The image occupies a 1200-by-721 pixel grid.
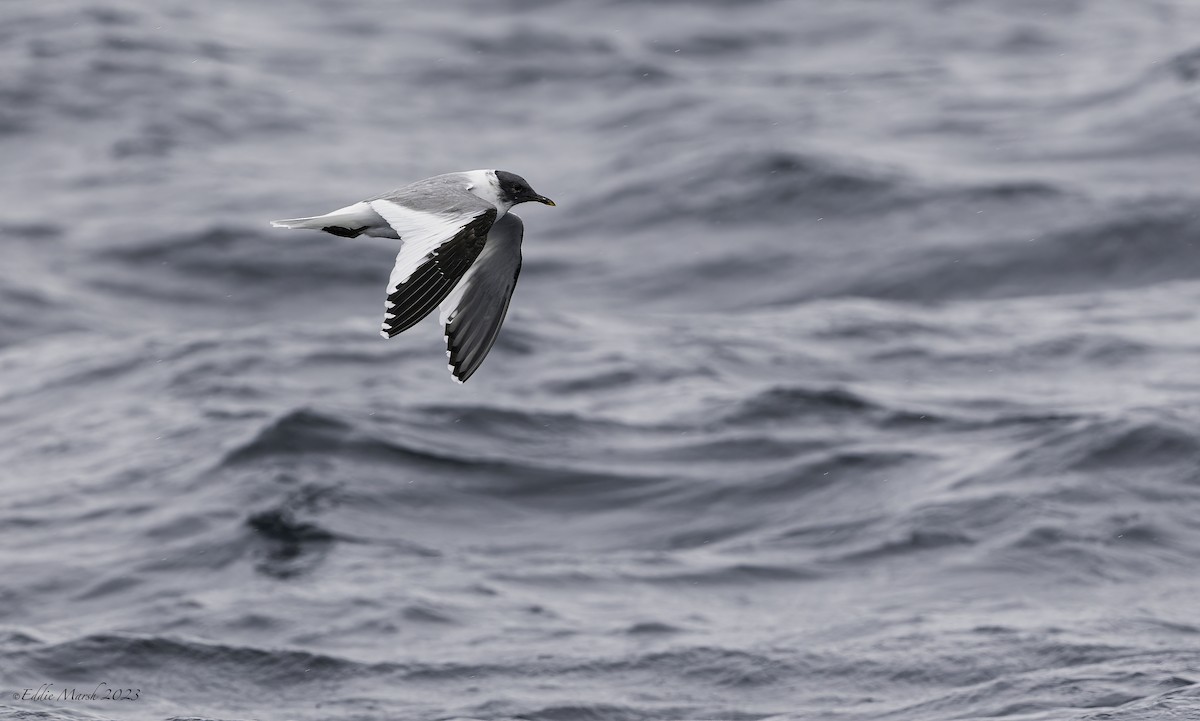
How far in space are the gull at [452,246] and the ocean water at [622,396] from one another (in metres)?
4.00

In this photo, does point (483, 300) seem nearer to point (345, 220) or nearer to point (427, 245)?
point (345, 220)

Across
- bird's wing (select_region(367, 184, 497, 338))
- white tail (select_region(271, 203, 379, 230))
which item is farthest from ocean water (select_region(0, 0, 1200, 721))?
bird's wing (select_region(367, 184, 497, 338))

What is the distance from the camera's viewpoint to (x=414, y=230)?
7746 mm

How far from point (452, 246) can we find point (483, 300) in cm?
133

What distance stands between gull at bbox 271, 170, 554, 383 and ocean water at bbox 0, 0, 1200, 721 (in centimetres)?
400

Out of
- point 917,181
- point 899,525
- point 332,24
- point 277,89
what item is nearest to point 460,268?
point 899,525

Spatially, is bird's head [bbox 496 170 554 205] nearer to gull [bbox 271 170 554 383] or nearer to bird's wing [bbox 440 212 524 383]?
gull [bbox 271 170 554 383]

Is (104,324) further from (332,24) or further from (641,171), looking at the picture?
(332,24)

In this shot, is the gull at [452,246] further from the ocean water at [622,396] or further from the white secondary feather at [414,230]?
the ocean water at [622,396]

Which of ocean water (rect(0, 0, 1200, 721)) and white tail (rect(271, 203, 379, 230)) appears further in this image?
ocean water (rect(0, 0, 1200, 721))

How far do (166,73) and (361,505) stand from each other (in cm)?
1370

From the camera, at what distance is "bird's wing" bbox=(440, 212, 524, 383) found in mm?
8750

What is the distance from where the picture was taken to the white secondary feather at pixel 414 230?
24.4 ft

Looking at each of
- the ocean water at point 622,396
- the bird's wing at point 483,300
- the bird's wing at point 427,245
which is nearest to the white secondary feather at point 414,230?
the bird's wing at point 427,245
